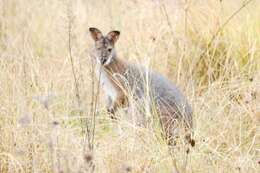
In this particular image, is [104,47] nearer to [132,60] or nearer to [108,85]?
[108,85]

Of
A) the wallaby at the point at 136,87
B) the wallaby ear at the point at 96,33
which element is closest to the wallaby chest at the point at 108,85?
the wallaby at the point at 136,87

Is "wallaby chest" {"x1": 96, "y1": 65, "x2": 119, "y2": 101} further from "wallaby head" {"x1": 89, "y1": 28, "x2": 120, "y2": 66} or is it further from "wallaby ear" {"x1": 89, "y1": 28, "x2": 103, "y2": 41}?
"wallaby ear" {"x1": 89, "y1": 28, "x2": 103, "y2": 41}

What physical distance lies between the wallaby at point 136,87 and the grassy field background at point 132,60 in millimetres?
117

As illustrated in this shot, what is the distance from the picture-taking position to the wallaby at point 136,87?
5.35m

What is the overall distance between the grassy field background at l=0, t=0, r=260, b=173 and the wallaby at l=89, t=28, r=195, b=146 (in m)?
0.12

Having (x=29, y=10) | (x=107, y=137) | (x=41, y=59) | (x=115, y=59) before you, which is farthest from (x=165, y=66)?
(x=29, y=10)

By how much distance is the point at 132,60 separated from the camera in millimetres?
6883

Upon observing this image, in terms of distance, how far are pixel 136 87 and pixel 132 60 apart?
1237 millimetres

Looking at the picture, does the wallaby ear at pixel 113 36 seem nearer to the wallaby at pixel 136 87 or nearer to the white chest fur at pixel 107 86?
the wallaby at pixel 136 87

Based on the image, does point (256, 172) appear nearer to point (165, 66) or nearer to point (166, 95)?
point (166, 95)

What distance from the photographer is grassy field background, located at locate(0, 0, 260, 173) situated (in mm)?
4293

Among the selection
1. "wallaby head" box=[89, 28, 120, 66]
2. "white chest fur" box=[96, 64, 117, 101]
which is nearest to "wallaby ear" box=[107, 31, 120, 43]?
"wallaby head" box=[89, 28, 120, 66]

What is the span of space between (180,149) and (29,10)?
14.1 feet

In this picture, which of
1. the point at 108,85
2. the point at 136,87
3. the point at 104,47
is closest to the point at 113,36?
the point at 104,47
